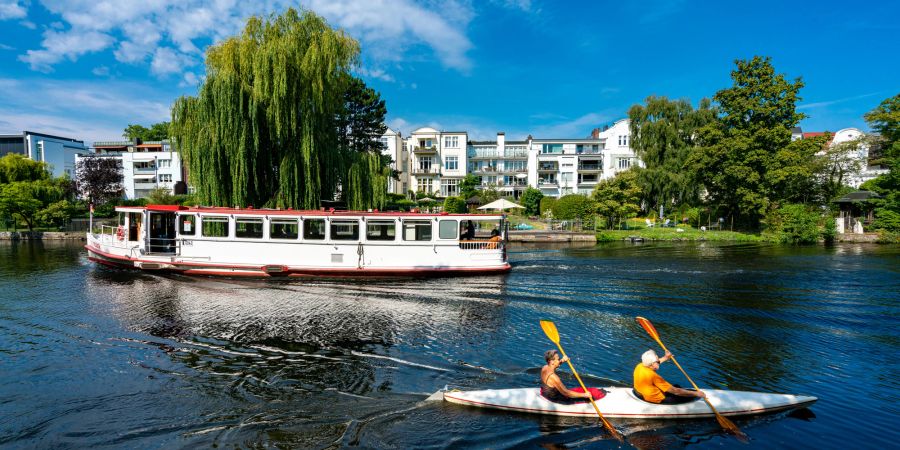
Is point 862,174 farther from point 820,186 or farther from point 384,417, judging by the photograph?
point 384,417

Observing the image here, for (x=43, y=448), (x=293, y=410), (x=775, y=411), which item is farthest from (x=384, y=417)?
(x=775, y=411)

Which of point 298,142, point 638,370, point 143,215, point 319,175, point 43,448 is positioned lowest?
point 43,448

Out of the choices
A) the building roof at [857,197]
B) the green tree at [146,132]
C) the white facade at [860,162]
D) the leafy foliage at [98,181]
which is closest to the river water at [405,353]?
the building roof at [857,197]

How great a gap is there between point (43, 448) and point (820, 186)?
216 ft

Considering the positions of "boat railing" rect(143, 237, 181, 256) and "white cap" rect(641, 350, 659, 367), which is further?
"boat railing" rect(143, 237, 181, 256)

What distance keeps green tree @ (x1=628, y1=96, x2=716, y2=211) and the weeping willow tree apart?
130 feet

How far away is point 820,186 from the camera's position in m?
52.5

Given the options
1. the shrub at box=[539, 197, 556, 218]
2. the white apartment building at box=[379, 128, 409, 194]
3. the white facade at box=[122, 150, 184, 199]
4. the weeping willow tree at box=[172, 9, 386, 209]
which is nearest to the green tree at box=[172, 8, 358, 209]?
the weeping willow tree at box=[172, 9, 386, 209]

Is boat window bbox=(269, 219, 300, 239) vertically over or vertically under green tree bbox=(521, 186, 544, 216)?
under

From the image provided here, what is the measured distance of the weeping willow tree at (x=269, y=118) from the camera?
2780cm

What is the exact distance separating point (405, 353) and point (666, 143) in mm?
55097

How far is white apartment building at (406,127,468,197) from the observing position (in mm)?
79688

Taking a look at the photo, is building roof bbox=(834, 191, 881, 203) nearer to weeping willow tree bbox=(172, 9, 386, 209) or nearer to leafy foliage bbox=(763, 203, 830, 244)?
A: leafy foliage bbox=(763, 203, 830, 244)

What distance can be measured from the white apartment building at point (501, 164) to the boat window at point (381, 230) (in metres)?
57.4
